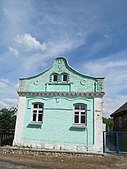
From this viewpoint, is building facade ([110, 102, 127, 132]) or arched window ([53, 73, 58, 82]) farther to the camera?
building facade ([110, 102, 127, 132])

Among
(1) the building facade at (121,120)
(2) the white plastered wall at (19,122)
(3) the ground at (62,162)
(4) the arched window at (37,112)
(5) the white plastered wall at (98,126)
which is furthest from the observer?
(1) the building facade at (121,120)

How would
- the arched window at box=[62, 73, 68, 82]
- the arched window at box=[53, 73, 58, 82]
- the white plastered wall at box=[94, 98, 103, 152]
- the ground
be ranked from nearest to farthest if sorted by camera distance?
the ground, the white plastered wall at box=[94, 98, 103, 152], the arched window at box=[62, 73, 68, 82], the arched window at box=[53, 73, 58, 82]

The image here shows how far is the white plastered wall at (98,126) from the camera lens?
14.0 m

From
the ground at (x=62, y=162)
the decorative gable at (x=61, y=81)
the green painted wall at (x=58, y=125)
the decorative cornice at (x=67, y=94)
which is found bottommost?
the ground at (x=62, y=162)

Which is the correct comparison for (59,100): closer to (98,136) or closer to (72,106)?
(72,106)

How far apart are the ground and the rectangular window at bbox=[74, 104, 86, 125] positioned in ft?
8.20

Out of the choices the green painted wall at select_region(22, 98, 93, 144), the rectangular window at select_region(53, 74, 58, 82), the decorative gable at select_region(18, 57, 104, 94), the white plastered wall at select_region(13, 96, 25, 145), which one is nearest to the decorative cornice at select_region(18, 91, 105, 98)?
the decorative gable at select_region(18, 57, 104, 94)

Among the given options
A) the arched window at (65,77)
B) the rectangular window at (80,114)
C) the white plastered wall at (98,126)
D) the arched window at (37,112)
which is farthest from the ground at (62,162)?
the arched window at (65,77)

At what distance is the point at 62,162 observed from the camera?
11.2 metres

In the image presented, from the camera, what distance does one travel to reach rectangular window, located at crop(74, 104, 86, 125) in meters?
14.8

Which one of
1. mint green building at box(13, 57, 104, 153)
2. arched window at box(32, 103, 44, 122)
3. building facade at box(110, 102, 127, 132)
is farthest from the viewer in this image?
building facade at box(110, 102, 127, 132)

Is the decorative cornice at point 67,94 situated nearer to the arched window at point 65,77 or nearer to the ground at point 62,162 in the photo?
the arched window at point 65,77

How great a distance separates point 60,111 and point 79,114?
56.3 inches

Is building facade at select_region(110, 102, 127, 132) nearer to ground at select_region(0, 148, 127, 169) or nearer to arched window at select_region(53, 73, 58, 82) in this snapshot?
arched window at select_region(53, 73, 58, 82)
